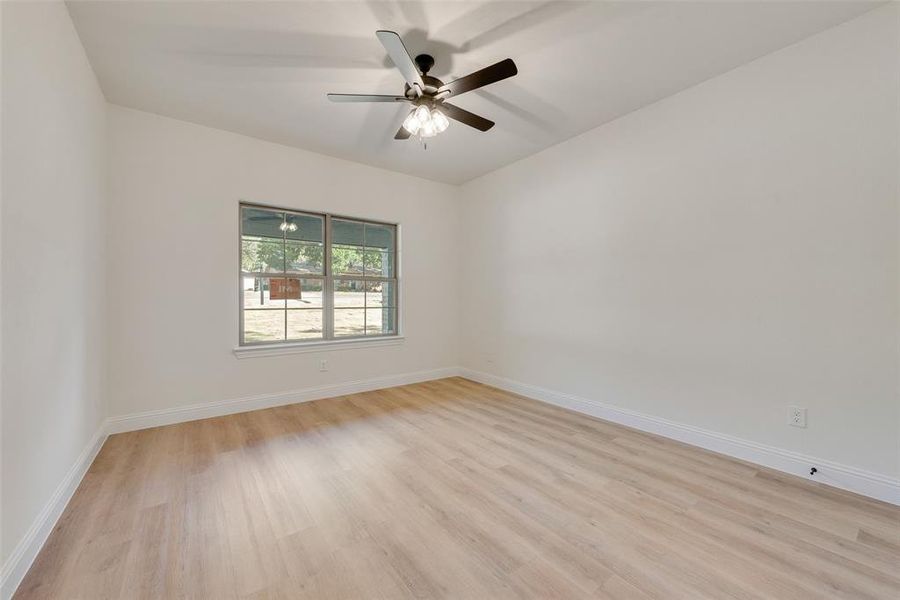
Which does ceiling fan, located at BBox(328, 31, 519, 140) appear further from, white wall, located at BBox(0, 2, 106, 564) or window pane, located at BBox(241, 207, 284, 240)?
window pane, located at BBox(241, 207, 284, 240)

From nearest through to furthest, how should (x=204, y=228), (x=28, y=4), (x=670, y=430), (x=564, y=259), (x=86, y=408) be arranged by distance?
(x=28, y=4), (x=86, y=408), (x=670, y=430), (x=204, y=228), (x=564, y=259)

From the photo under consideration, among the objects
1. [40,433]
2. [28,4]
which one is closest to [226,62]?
[28,4]

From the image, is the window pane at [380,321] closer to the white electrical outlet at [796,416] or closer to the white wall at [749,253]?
the white wall at [749,253]

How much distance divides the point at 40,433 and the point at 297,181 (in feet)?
9.21

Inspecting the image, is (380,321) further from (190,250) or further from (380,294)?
(190,250)

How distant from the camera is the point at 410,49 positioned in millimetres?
2221

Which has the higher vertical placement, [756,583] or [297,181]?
[297,181]

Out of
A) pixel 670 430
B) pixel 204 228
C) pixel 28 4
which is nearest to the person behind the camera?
pixel 28 4

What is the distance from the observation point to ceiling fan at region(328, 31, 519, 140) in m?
1.93

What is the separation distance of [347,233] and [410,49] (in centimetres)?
232

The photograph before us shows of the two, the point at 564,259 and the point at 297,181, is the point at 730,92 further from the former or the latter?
the point at 297,181

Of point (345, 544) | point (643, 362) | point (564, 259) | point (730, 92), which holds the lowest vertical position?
point (345, 544)

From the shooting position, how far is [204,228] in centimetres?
320

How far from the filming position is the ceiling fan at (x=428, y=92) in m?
1.93
